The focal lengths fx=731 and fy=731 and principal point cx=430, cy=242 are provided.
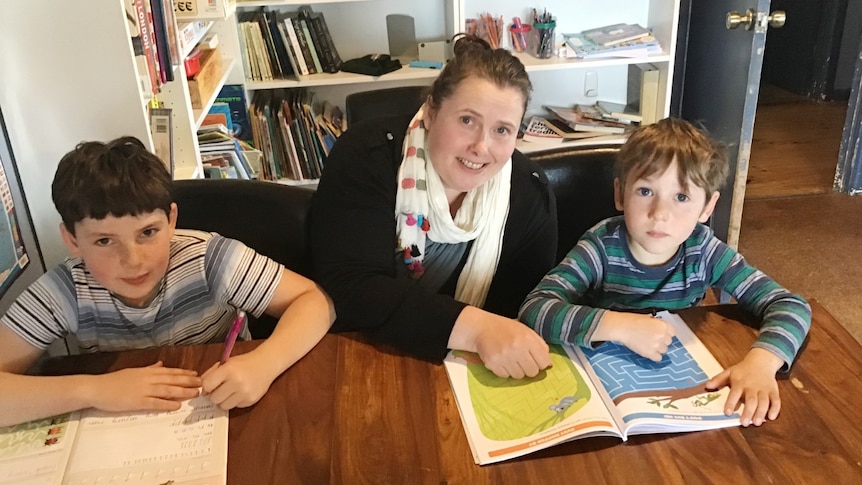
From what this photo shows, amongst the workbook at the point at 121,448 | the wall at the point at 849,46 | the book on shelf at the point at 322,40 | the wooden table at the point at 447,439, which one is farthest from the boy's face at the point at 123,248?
the wall at the point at 849,46

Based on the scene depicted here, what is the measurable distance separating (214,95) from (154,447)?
Result: 1.72m

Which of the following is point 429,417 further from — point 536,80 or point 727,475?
point 536,80

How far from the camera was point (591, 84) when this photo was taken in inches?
129

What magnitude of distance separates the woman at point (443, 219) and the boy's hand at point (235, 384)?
0.67ft

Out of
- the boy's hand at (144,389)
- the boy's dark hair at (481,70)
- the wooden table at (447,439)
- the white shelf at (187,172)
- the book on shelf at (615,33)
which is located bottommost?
the wooden table at (447,439)

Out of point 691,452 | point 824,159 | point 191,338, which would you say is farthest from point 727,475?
point 824,159

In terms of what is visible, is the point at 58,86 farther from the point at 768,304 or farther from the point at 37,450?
the point at 768,304

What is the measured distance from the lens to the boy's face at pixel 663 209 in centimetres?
122

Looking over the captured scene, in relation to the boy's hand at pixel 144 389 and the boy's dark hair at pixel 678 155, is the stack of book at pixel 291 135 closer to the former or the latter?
the boy's dark hair at pixel 678 155

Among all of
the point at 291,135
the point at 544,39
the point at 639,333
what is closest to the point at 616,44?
the point at 544,39

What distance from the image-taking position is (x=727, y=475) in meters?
0.89

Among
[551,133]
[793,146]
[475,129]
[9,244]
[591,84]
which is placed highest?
[475,129]

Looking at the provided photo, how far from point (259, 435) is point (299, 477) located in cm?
11

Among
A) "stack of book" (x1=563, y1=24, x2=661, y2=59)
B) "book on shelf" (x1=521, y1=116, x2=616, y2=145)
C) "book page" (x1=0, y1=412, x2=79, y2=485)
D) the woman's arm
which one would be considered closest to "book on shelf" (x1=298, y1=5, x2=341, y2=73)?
"book on shelf" (x1=521, y1=116, x2=616, y2=145)
